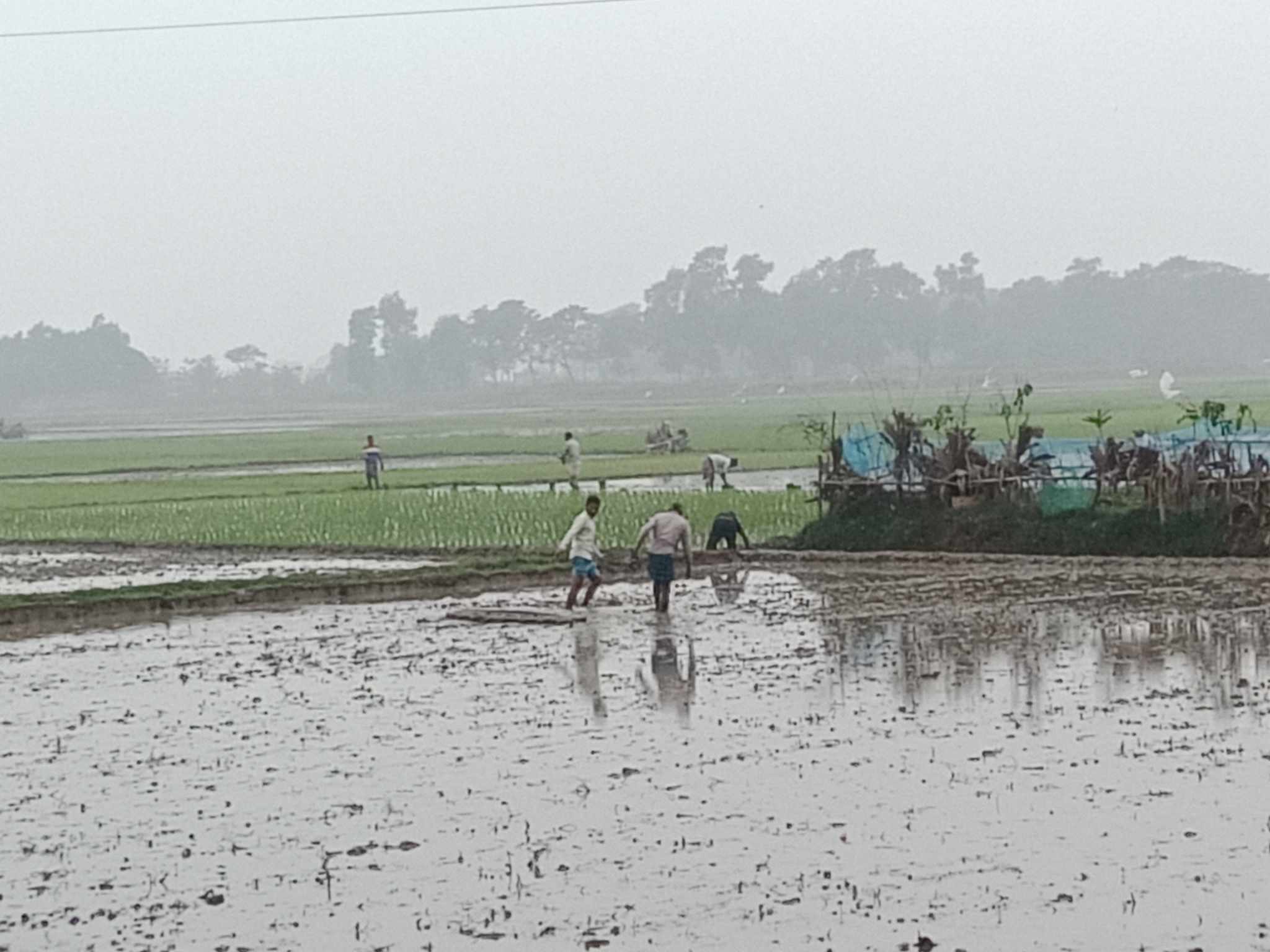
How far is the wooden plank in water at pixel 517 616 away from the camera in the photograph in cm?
1552

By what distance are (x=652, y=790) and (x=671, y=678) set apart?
3.52m

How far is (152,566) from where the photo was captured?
21.6 m

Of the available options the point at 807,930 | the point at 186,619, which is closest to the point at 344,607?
the point at 186,619

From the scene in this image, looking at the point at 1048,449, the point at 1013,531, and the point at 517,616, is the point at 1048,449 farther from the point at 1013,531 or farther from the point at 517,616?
the point at 517,616

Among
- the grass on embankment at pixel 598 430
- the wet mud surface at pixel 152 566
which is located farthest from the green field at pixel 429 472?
the wet mud surface at pixel 152 566

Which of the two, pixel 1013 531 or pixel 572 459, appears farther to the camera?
pixel 572 459

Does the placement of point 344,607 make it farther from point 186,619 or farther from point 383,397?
point 383,397

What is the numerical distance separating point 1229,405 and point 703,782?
158 ft

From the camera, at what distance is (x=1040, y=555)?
20.0 metres

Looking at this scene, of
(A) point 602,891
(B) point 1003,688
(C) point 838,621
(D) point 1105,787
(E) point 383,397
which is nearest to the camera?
(A) point 602,891

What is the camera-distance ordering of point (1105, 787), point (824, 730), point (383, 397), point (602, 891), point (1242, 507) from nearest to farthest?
point (602, 891)
point (1105, 787)
point (824, 730)
point (1242, 507)
point (383, 397)

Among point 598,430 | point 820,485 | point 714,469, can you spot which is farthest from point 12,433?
point 820,485

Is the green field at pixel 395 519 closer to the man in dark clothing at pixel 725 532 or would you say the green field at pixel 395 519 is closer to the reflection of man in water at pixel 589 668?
the man in dark clothing at pixel 725 532

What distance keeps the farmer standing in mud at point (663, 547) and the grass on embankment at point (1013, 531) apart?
17.7ft
